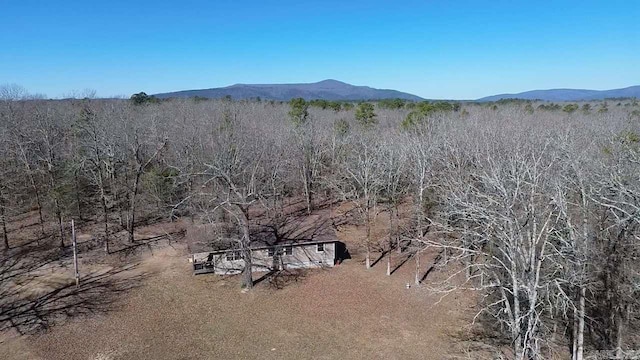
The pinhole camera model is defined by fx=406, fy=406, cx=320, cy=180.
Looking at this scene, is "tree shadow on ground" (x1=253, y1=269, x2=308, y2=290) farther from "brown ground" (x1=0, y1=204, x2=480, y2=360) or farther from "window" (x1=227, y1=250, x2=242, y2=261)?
"window" (x1=227, y1=250, x2=242, y2=261)

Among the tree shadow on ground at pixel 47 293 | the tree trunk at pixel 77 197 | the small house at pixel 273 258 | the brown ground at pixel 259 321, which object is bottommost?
the brown ground at pixel 259 321

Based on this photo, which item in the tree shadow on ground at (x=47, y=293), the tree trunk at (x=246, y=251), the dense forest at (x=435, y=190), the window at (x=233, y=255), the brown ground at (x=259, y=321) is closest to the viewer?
the dense forest at (x=435, y=190)

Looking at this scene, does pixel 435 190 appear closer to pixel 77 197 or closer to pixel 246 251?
pixel 246 251

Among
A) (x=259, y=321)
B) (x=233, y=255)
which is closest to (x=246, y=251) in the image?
(x=233, y=255)

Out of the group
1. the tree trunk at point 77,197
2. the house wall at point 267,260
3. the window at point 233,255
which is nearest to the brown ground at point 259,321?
the house wall at point 267,260

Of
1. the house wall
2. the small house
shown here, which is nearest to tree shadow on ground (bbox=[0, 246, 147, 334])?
the house wall

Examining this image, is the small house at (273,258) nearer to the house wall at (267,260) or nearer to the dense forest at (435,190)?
the house wall at (267,260)
